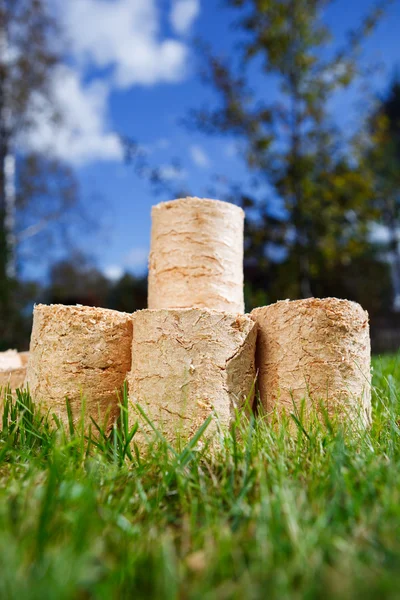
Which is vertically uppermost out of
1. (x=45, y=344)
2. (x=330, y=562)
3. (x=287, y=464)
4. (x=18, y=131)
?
(x=18, y=131)

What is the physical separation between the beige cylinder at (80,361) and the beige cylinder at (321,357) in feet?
2.83

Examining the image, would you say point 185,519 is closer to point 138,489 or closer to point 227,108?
point 138,489

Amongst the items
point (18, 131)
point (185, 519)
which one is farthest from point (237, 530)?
point (18, 131)

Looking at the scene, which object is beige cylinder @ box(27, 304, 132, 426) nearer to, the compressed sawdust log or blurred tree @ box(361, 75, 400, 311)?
the compressed sawdust log

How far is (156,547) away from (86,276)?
70.7 ft

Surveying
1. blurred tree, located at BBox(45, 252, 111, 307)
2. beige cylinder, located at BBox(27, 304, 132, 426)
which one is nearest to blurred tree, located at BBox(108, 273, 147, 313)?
blurred tree, located at BBox(45, 252, 111, 307)

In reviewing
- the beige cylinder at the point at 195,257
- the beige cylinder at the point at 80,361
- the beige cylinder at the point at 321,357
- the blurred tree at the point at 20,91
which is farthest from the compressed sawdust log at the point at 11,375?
the blurred tree at the point at 20,91

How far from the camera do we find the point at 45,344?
272cm

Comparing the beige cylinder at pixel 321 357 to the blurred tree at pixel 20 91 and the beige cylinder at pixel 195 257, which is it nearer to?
the beige cylinder at pixel 195 257

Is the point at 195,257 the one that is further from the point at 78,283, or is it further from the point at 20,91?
the point at 78,283

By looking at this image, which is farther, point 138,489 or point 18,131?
point 18,131

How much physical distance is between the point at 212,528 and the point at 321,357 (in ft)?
4.24

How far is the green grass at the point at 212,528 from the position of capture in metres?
1.05

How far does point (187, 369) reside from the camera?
7.94ft
